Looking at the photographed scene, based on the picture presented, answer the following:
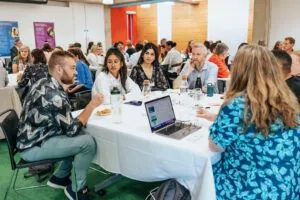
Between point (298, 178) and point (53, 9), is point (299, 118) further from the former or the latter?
point (53, 9)

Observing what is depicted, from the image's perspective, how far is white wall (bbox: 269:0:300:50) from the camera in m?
6.61

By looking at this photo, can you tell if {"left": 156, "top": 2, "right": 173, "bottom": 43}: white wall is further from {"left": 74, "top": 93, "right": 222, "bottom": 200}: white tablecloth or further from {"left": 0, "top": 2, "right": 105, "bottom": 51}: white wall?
{"left": 74, "top": 93, "right": 222, "bottom": 200}: white tablecloth

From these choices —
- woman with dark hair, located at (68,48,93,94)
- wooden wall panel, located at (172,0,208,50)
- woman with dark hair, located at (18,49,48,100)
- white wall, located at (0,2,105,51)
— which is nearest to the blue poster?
white wall, located at (0,2,105,51)

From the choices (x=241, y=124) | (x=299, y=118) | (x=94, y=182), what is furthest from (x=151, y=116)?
(x=94, y=182)

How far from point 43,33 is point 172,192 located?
880 centimetres

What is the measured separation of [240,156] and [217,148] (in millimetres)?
118

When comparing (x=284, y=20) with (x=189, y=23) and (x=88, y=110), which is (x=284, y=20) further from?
(x=88, y=110)

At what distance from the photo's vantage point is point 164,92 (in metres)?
3.16

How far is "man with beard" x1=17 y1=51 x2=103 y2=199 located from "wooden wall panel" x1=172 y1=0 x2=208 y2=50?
30.2ft

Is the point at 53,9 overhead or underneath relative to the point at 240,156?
overhead

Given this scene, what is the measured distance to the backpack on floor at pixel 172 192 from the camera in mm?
1613

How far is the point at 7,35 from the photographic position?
8.41 metres

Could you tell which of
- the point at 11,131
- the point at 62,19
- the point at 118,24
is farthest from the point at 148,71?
the point at 118,24

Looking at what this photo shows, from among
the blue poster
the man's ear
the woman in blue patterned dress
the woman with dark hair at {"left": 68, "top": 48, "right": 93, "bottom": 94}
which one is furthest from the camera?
the blue poster
